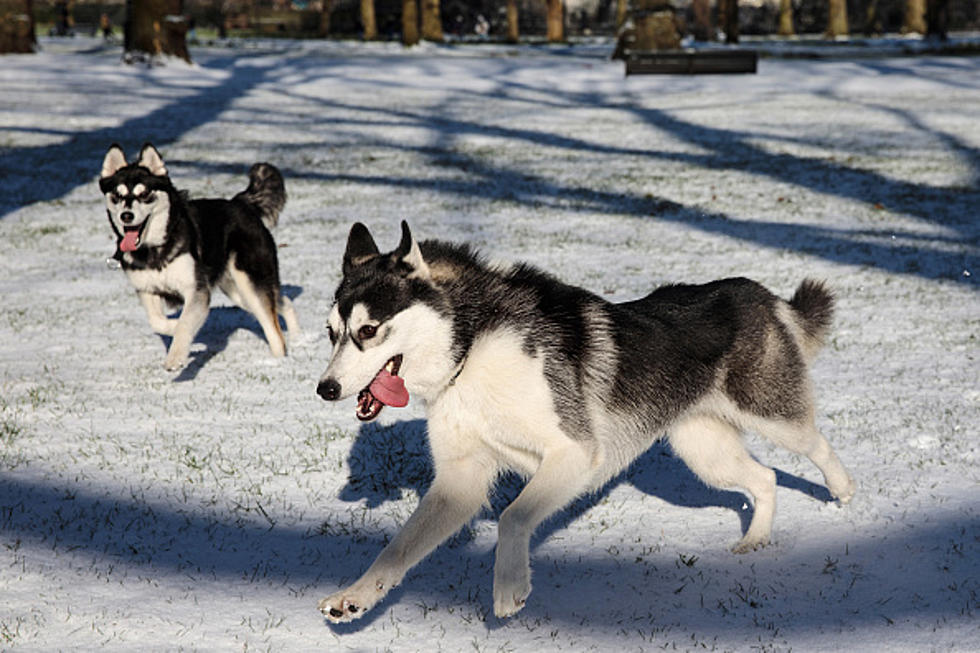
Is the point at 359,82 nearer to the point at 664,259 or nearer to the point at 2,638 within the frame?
the point at 664,259

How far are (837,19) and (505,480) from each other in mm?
54503

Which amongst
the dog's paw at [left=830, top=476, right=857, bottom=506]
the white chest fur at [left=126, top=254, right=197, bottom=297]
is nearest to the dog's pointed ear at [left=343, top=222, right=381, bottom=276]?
the dog's paw at [left=830, top=476, right=857, bottom=506]

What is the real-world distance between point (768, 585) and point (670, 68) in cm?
2372

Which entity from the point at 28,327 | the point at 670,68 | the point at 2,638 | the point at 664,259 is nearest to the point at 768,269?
the point at 664,259

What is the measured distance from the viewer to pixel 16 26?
90.9 feet

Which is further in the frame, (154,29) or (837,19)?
(837,19)

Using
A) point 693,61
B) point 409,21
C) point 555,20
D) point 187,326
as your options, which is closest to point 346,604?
point 187,326

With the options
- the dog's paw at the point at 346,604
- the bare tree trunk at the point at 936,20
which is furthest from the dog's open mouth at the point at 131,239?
the bare tree trunk at the point at 936,20

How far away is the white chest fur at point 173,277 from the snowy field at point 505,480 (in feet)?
2.54

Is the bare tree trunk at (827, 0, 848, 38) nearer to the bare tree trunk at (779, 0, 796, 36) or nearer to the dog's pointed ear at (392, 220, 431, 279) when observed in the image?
the bare tree trunk at (779, 0, 796, 36)

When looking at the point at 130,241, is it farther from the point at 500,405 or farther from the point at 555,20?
the point at 555,20

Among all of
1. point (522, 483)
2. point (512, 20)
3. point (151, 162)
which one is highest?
point (512, 20)

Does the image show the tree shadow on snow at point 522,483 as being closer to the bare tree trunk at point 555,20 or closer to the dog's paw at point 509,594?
the dog's paw at point 509,594

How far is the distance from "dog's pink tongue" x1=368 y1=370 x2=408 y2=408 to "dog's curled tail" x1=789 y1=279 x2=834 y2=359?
2.34 metres
